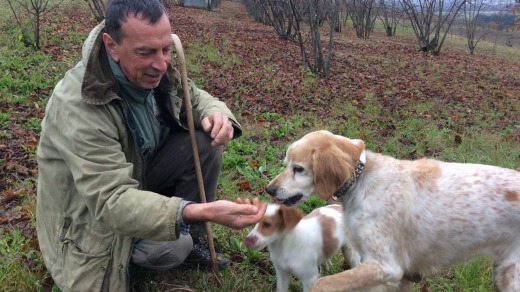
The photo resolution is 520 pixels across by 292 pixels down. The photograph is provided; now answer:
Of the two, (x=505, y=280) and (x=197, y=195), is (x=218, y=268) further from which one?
(x=505, y=280)

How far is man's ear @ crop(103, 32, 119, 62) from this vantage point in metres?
2.35

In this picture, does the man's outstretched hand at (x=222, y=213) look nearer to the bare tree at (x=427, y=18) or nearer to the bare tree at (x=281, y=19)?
the bare tree at (x=281, y=19)

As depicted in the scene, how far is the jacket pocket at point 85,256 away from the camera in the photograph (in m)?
2.49

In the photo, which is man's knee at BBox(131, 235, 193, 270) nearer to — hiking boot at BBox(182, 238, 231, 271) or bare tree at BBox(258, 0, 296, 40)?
hiking boot at BBox(182, 238, 231, 271)

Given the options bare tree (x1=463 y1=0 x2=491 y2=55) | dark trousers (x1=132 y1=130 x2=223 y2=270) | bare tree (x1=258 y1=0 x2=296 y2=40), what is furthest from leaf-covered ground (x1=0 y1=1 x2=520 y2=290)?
bare tree (x1=463 y1=0 x2=491 y2=55)

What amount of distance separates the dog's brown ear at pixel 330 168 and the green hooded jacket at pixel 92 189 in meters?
0.91

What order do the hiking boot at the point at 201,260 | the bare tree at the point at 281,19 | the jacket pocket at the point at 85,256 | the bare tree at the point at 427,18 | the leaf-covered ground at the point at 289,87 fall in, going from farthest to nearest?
1. the bare tree at the point at 427,18
2. the bare tree at the point at 281,19
3. the leaf-covered ground at the point at 289,87
4. the hiking boot at the point at 201,260
5. the jacket pocket at the point at 85,256

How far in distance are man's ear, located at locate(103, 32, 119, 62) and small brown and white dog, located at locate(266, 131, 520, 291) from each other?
1.21m

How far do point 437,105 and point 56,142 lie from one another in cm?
796

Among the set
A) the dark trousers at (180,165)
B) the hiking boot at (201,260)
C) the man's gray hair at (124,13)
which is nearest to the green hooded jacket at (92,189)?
the man's gray hair at (124,13)

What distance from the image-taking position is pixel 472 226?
8.57ft

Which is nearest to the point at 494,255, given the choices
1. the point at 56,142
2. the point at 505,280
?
the point at 505,280

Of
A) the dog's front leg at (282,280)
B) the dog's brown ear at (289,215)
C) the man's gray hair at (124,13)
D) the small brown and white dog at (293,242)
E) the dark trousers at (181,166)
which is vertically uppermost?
the man's gray hair at (124,13)

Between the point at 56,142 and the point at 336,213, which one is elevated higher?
the point at 56,142
